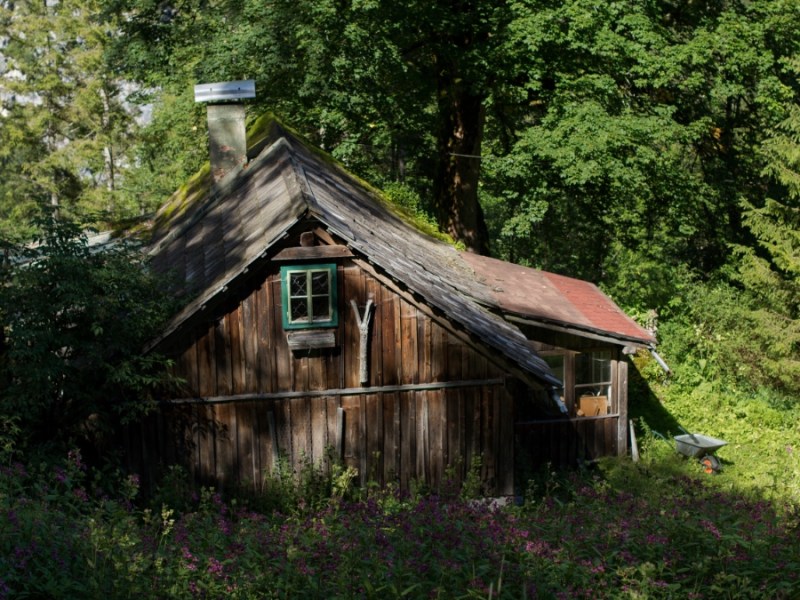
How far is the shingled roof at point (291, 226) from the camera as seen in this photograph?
40.8 feet

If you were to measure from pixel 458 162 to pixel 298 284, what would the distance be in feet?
40.5

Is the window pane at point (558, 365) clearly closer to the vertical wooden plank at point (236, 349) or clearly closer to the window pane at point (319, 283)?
the window pane at point (319, 283)

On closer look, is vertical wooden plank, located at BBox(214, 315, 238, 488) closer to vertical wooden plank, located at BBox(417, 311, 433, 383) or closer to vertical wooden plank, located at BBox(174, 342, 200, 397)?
vertical wooden plank, located at BBox(174, 342, 200, 397)

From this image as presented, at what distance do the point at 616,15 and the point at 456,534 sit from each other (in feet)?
55.3

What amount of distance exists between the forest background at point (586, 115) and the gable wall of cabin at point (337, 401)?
8514 millimetres

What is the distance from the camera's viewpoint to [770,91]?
2244cm

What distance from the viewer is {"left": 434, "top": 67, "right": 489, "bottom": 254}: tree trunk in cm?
2391

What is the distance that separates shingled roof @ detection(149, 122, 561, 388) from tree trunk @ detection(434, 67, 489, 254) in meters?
5.47

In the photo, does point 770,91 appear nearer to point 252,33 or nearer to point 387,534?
point 252,33

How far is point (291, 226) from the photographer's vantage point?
40.3 ft

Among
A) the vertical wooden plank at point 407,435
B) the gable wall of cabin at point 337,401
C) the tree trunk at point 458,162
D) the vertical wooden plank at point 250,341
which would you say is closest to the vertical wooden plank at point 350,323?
the gable wall of cabin at point 337,401

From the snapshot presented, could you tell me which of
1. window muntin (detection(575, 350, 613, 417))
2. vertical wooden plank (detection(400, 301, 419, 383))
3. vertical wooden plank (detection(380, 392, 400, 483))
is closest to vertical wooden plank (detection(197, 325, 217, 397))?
vertical wooden plank (detection(380, 392, 400, 483))

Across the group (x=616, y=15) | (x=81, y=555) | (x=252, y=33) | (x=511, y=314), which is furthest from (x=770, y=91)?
(x=81, y=555)

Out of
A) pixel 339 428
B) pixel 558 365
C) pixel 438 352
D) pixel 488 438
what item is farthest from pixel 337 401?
pixel 558 365
